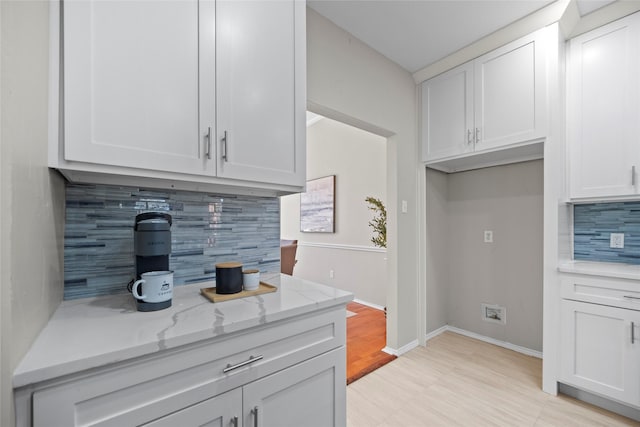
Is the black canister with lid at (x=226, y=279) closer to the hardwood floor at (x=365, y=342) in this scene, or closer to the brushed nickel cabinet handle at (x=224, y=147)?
the brushed nickel cabinet handle at (x=224, y=147)

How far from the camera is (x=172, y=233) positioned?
1.24 meters

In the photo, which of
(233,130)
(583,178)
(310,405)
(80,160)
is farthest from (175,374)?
(583,178)

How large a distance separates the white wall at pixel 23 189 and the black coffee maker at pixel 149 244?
8.7 inches

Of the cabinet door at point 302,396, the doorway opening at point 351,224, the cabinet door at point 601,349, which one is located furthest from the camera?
the doorway opening at point 351,224

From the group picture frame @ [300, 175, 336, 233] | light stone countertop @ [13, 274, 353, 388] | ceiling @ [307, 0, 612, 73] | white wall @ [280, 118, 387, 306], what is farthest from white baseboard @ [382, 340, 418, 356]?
ceiling @ [307, 0, 612, 73]

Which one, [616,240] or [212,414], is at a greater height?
[616,240]

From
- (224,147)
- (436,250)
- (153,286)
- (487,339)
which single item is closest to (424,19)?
(224,147)

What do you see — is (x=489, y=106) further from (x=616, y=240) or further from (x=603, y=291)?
(x=603, y=291)

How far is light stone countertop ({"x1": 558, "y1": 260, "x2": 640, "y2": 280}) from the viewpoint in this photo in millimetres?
1648

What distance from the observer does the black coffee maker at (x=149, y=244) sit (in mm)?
922

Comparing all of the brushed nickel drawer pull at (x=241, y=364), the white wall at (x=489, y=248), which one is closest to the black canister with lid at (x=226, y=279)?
the brushed nickel drawer pull at (x=241, y=364)

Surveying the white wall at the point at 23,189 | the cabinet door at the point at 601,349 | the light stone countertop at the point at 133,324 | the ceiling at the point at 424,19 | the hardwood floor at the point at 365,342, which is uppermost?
the ceiling at the point at 424,19

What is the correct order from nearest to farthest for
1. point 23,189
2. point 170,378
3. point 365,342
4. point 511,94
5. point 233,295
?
point 23,189
point 170,378
point 233,295
point 511,94
point 365,342

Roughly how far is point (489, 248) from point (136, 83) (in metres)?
3.05
